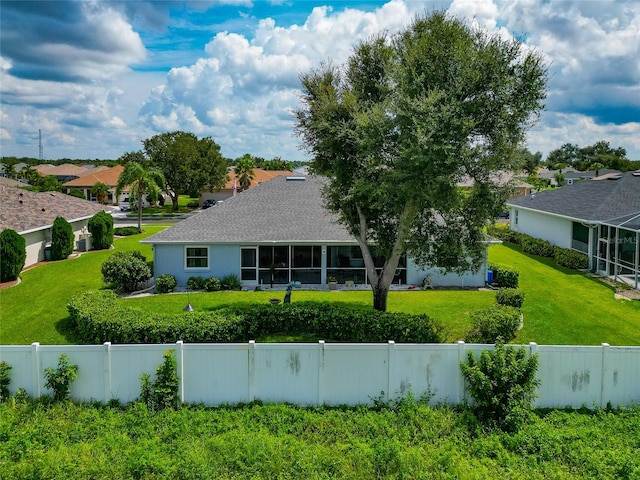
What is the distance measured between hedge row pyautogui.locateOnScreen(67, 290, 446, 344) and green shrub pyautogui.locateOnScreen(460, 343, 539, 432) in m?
3.35

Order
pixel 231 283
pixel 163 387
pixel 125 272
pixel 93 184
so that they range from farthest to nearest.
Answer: pixel 93 184 < pixel 231 283 < pixel 125 272 < pixel 163 387

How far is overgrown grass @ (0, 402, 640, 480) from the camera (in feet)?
26.0

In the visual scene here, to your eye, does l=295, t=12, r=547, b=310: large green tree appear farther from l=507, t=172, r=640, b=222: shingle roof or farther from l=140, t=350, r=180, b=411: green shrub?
l=507, t=172, r=640, b=222: shingle roof

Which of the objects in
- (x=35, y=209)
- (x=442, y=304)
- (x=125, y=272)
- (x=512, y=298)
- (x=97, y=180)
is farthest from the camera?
(x=97, y=180)

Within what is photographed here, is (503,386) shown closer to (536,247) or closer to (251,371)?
(251,371)

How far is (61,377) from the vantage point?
9.95 metres

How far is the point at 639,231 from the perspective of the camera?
21812 mm

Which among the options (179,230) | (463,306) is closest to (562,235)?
(463,306)

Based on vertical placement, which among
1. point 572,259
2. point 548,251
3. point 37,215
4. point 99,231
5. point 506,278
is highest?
point 37,215

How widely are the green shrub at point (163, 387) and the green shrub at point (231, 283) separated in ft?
39.4

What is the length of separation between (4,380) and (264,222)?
1497cm

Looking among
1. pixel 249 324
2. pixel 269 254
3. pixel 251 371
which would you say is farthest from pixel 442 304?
pixel 251 371

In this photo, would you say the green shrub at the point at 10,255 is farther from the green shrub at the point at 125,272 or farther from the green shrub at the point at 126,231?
the green shrub at the point at 126,231

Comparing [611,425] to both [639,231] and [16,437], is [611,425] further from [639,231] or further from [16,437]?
[639,231]
